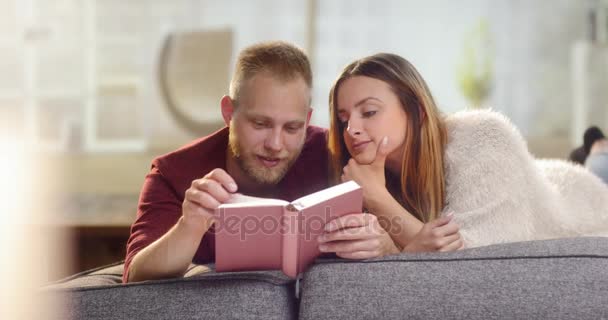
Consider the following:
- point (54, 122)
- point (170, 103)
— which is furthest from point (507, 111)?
point (54, 122)

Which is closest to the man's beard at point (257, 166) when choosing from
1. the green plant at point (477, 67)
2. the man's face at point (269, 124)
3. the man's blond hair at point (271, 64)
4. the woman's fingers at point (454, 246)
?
the man's face at point (269, 124)

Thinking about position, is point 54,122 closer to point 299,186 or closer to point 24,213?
point 24,213

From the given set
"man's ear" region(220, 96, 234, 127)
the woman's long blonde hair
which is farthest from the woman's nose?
"man's ear" region(220, 96, 234, 127)

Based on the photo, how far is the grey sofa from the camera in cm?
132

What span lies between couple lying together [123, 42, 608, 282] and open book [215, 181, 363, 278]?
0.64 feet

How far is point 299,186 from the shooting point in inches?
74.3

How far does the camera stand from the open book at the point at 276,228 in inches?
50.4

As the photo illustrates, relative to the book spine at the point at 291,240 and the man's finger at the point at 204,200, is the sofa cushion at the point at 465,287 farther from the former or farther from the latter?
the man's finger at the point at 204,200

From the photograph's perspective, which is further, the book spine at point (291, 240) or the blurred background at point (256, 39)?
the blurred background at point (256, 39)

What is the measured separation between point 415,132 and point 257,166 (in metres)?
0.41

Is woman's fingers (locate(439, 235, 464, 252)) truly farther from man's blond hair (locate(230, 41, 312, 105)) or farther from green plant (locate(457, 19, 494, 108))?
green plant (locate(457, 19, 494, 108))

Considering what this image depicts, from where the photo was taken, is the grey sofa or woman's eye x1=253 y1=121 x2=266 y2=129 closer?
the grey sofa

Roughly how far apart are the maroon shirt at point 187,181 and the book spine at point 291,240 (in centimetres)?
42

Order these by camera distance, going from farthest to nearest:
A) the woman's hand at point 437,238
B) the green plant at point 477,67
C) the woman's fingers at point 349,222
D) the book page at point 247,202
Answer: the green plant at point 477,67
the woman's hand at point 437,238
the woman's fingers at point 349,222
the book page at point 247,202
